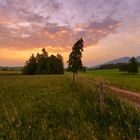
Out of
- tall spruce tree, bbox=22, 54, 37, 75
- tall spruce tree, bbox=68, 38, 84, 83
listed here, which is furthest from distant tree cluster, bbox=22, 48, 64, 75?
tall spruce tree, bbox=68, 38, 84, 83

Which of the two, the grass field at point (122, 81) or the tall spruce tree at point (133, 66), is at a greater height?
the tall spruce tree at point (133, 66)

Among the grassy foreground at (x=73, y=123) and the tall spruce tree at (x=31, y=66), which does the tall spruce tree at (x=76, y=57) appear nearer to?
the grassy foreground at (x=73, y=123)

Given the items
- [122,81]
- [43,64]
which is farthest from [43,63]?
[122,81]

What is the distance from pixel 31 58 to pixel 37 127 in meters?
→ 124

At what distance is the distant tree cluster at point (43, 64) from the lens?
127 metres

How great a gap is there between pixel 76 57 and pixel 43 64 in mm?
76413

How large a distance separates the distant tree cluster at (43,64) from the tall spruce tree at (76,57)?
242 feet

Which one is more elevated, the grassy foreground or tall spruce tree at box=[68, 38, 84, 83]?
tall spruce tree at box=[68, 38, 84, 83]

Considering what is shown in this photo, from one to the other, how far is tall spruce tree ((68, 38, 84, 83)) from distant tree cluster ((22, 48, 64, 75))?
242 ft

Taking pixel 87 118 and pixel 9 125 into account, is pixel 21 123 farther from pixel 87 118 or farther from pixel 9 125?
pixel 87 118

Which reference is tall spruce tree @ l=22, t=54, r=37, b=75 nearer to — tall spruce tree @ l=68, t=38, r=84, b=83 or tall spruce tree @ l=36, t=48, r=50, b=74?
tall spruce tree @ l=36, t=48, r=50, b=74

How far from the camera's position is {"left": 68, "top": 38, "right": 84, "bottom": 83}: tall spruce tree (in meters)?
52.3

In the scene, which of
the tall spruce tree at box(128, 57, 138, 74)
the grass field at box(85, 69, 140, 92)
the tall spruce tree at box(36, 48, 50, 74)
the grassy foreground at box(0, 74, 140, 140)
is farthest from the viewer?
the tall spruce tree at box(128, 57, 138, 74)

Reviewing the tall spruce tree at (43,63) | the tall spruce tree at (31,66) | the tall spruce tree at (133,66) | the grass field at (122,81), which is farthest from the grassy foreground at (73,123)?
the tall spruce tree at (133,66)
